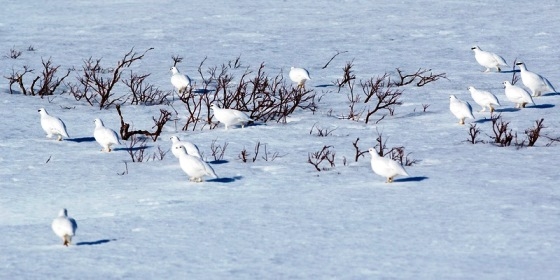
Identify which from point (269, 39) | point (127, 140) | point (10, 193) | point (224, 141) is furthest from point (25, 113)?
point (269, 39)

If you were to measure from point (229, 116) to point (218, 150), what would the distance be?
1003 mm

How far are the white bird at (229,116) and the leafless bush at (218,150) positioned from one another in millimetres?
675

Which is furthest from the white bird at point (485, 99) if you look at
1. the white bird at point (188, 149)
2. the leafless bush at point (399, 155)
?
the white bird at point (188, 149)

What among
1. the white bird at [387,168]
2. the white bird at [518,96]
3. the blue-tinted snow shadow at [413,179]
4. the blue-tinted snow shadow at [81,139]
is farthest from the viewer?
the white bird at [518,96]

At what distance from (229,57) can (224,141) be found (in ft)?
23.6

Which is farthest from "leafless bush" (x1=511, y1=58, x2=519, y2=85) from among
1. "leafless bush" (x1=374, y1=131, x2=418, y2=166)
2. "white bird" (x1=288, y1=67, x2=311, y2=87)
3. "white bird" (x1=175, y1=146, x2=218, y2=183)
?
"white bird" (x1=175, y1=146, x2=218, y2=183)

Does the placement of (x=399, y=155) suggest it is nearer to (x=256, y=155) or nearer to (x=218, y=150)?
(x=256, y=155)

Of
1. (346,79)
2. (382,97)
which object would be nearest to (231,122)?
(382,97)

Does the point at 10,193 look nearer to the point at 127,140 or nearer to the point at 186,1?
the point at 127,140

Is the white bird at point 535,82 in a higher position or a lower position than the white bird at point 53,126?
higher

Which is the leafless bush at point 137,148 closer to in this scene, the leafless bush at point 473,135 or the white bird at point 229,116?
the white bird at point 229,116

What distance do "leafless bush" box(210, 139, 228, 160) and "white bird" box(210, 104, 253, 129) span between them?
0.68 metres

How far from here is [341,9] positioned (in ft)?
77.8

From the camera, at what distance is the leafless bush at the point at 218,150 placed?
9320mm
